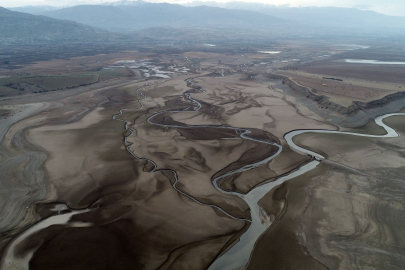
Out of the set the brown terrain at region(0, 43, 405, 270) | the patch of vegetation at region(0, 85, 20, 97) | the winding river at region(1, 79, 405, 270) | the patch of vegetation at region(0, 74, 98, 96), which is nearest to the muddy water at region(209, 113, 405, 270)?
the winding river at region(1, 79, 405, 270)

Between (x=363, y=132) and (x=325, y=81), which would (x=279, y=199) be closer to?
(x=363, y=132)

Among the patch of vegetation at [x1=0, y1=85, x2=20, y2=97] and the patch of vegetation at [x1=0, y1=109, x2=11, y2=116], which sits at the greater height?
the patch of vegetation at [x1=0, y1=85, x2=20, y2=97]

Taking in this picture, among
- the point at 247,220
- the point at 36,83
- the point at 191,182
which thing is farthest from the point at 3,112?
the point at 247,220

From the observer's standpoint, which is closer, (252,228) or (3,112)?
(252,228)

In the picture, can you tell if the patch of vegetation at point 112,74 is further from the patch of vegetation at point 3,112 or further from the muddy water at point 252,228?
the muddy water at point 252,228

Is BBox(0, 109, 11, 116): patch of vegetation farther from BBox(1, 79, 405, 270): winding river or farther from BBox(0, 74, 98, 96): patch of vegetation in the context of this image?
BBox(1, 79, 405, 270): winding river

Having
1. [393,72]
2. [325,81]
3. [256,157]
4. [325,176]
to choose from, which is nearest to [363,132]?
[325,176]

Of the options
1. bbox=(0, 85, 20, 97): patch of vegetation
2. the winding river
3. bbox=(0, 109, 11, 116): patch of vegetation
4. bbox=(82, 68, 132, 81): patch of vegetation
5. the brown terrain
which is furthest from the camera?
bbox=(82, 68, 132, 81): patch of vegetation

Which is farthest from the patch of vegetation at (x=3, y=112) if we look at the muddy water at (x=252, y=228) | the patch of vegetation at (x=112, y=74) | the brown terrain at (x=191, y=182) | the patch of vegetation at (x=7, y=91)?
the muddy water at (x=252, y=228)

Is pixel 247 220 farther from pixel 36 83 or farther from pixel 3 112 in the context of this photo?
pixel 36 83
